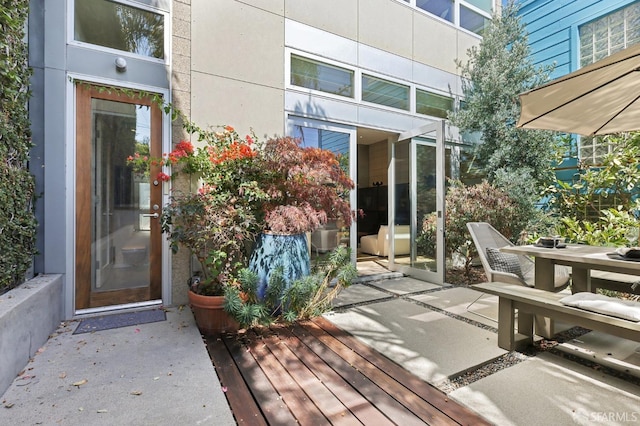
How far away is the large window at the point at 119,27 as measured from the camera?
3.22 meters

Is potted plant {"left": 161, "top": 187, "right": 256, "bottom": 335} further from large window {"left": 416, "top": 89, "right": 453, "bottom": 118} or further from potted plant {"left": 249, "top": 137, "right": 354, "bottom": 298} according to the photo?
large window {"left": 416, "top": 89, "right": 453, "bottom": 118}

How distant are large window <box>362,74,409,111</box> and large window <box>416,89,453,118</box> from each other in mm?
314

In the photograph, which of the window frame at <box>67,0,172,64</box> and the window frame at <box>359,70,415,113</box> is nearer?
the window frame at <box>67,0,172,64</box>

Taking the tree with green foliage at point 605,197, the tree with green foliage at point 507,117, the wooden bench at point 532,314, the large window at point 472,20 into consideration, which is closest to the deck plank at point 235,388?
the wooden bench at point 532,314

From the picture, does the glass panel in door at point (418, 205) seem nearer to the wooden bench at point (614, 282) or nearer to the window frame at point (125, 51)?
the wooden bench at point (614, 282)

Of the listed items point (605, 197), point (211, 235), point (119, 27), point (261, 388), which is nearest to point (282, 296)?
point (211, 235)

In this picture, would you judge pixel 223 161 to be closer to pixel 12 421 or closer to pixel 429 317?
pixel 12 421

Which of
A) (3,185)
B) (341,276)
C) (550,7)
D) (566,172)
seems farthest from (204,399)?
(550,7)

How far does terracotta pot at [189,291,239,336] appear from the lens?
282 cm

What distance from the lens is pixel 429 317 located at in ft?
10.8

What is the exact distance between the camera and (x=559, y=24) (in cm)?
568

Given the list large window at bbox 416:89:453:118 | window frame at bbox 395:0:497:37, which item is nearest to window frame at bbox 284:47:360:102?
large window at bbox 416:89:453:118

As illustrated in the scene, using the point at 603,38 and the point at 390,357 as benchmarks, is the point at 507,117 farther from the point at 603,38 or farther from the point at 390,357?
the point at 390,357

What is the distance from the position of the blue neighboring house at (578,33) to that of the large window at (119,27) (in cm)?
632
